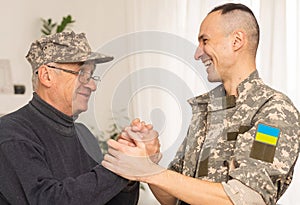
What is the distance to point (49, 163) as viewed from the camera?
143 centimetres

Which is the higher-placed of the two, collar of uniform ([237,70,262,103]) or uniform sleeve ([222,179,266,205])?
collar of uniform ([237,70,262,103])

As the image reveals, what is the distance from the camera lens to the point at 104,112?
128 centimetres

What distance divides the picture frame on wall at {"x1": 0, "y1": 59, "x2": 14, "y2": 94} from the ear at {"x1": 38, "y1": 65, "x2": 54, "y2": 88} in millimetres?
1801

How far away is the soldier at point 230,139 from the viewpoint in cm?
136

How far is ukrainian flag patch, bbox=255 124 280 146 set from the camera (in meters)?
1.38

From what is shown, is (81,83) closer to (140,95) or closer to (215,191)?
(140,95)

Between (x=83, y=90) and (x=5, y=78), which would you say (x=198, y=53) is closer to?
(x=83, y=90)

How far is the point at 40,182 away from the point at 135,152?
0.24 metres

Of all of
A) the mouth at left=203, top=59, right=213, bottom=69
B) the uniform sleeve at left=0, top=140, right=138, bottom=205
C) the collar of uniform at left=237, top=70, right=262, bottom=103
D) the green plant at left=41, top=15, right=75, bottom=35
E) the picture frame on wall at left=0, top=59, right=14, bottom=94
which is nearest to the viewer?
the uniform sleeve at left=0, top=140, right=138, bottom=205

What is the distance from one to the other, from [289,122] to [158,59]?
0.38 meters

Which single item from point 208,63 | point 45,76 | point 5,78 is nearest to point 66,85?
point 45,76

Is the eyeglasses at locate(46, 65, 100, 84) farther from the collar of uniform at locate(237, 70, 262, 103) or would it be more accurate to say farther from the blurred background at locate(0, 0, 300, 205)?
the collar of uniform at locate(237, 70, 262, 103)

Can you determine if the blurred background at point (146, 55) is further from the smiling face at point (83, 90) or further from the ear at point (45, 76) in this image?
the ear at point (45, 76)

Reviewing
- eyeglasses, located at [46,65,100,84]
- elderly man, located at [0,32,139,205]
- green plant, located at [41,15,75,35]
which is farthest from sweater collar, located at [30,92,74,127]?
green plant, located at [41,15,75,35]
